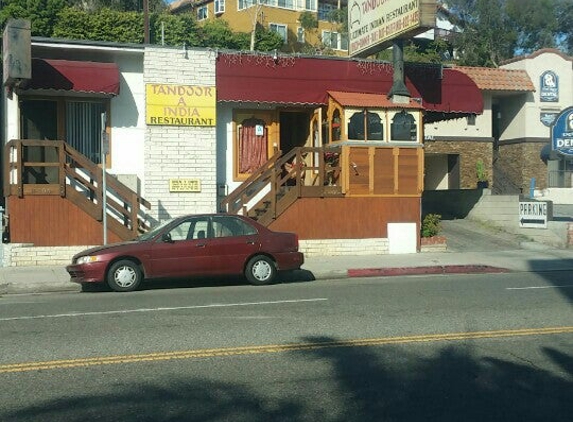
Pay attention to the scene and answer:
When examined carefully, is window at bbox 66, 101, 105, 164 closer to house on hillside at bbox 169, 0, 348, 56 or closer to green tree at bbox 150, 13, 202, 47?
green tree at bbox 150, 13, 202, 47

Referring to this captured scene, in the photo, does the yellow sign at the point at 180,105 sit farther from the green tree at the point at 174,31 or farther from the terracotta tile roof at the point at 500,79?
the green tree at the point at 174,31

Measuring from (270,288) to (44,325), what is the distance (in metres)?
4.99

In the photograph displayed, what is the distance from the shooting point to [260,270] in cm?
1366

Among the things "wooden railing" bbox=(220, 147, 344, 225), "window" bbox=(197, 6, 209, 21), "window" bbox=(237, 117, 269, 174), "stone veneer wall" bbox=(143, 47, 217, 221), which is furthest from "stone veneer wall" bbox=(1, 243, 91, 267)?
"window" bbox=(197, 6, 209, 21)

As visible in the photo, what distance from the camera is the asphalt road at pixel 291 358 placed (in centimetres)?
556

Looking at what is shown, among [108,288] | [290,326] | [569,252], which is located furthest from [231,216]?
[569,252]

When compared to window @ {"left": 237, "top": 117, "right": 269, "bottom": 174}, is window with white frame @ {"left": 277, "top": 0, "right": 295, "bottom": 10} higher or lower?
higher

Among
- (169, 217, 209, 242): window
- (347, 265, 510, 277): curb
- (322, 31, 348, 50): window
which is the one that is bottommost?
(347, 265, 510, 277): curb

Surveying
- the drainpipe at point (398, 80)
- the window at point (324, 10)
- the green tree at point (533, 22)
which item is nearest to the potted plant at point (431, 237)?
the drainpipe at point (398, 80)

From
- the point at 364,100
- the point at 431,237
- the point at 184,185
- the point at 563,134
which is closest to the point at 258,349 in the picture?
the point at 184,185

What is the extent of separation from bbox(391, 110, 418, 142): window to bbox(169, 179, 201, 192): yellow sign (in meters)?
5.30

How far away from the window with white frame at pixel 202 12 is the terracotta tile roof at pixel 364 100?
139ft

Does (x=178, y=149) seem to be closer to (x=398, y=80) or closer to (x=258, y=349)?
(x=398, y=80)

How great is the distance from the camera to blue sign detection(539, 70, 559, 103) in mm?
35938
